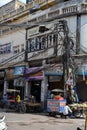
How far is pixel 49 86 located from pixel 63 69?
570 centimetres

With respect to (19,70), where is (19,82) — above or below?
below

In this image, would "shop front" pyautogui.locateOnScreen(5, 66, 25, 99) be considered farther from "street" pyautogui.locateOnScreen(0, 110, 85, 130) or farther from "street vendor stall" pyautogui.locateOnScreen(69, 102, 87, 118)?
"street" pyautogui.locateOnScreen(0, 110, 85, 130)

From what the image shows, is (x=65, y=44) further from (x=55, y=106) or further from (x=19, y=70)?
(x=19, y=70)

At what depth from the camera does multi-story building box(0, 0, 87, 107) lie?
1145 inches

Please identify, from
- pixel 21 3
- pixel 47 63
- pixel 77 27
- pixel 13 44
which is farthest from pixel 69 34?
pixel 21 3

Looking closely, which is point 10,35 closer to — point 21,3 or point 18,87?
point 18,87

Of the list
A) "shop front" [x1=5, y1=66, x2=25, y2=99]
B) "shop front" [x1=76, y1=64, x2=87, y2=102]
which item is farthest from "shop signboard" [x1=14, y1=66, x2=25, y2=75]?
"shop front" [x1=76, y1=64, x2=87, y2=102]

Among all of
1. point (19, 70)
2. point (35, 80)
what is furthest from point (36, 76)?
point (19, 70)

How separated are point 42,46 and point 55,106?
338 inches

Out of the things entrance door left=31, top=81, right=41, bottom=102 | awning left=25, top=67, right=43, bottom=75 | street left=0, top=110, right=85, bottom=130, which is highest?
awning left=25, top=67, right=43, bottom=75

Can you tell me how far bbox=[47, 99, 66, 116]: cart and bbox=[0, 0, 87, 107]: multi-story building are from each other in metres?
1.64

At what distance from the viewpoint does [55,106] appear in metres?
25.8

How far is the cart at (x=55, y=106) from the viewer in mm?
25484

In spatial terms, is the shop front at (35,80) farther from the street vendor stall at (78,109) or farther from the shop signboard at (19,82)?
the street vendor stall at (78,109)
